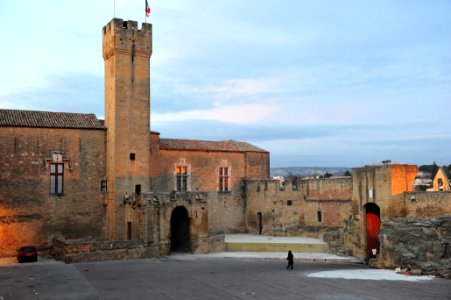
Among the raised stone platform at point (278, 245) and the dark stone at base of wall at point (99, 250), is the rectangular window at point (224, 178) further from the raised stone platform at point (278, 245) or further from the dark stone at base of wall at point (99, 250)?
the dark stone at base of wall at point (99, 250)

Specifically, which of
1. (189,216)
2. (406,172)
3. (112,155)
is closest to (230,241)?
(189,216)

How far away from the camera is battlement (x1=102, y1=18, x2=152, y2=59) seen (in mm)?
34375

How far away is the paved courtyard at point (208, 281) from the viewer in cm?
1988

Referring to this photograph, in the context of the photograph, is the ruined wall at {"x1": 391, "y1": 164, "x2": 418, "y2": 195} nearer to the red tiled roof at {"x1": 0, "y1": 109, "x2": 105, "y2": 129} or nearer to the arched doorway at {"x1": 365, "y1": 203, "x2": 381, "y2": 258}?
the arched doorway at {"x1": 365, "y1": 203, "x2": 381, "y2": 258}

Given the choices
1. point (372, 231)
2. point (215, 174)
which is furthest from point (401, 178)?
point (215, 174)

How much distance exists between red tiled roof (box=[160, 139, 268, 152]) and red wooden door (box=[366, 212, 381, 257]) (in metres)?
12.6

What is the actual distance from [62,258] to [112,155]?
747cm

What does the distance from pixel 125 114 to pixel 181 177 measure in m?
6.81

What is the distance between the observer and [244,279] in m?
23.2

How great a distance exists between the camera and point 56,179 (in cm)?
3300

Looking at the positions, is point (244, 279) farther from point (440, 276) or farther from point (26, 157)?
point (26, 157)

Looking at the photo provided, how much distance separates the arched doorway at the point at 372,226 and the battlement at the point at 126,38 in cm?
1792

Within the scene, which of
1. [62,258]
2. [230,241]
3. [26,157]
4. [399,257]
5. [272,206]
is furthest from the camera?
[272,206]

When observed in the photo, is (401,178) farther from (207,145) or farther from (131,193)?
(131,193)
